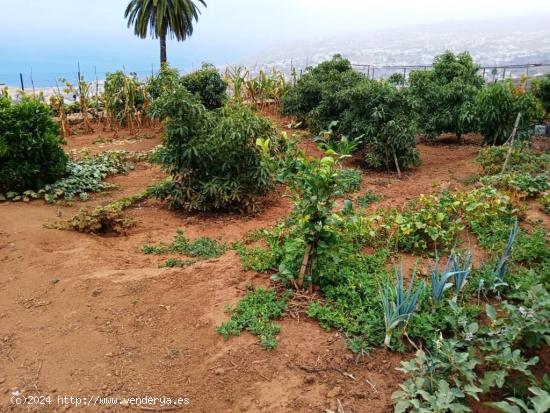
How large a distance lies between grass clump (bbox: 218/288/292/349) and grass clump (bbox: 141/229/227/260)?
4.54ft

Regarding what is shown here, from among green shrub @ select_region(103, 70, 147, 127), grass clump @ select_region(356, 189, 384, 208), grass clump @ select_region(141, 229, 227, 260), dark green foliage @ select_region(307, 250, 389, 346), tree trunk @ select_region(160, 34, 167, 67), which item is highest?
tree trunk @ select_region(160, 34, 167, 67)

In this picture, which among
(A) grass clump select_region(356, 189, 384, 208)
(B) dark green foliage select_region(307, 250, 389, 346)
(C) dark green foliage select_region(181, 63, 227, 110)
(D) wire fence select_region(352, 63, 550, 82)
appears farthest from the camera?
(D) wire fence select_region(352, 63, 550, 82)

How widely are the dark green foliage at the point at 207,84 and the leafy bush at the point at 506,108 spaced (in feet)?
19.8

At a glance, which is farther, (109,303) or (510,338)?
(109,303)

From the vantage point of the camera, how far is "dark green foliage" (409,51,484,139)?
975 centimetres

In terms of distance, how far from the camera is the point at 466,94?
980 centimetres

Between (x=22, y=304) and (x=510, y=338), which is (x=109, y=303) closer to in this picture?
(x=22, y=304)

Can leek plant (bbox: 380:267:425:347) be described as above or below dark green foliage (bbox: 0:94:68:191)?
below

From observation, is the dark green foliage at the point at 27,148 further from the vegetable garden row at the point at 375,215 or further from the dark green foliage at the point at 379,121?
the dark green foliage at the point at 379,121

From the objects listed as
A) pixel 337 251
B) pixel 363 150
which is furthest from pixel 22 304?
pixel 363 150

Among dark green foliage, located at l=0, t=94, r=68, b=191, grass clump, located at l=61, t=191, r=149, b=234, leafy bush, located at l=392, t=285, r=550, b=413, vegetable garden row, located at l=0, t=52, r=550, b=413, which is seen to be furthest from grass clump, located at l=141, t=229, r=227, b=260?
dark green foliage, located at l=0, t=94, r=68, b=191

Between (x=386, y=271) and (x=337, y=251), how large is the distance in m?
0.57

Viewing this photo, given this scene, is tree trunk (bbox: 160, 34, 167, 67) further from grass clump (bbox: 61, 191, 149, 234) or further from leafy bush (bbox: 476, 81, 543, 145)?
grass clump (bbox: 61, 191, 149, 234)

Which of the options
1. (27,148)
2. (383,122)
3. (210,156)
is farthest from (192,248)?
(383,122)
